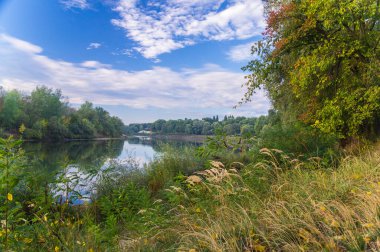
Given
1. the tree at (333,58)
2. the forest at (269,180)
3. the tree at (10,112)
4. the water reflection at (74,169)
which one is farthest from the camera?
the tree at (10,112)

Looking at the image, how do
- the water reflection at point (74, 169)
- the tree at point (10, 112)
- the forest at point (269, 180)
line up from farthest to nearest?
1. the tree at point (10, 112)
2. the water reflection at point (74, 169)
3. the forest at point (269, 180)

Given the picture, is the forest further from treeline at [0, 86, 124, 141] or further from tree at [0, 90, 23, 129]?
tree at [0, 90, 23, 129]

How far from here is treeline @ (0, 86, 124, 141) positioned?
54.4 meters

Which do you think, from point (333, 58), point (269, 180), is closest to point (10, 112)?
point (333, 58)

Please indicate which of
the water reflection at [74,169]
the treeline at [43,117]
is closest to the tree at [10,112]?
the treeline at [43,117]

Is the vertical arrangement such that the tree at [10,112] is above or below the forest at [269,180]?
above

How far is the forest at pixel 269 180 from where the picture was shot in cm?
250

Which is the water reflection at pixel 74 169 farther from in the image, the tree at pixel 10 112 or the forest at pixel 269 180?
the tree at pixel 10 112

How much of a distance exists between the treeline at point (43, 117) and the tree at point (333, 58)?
42096 mm

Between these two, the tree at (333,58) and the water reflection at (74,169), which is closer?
the water reflection at (74,169)

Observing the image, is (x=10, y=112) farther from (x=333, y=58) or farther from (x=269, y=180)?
(x=269, y=180)

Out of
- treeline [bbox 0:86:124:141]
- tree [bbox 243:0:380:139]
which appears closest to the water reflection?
tree [bbox 243:0:380:139]

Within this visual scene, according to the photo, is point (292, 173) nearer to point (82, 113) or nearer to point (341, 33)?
point (341, 33)

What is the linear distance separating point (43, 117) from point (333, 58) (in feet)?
209
